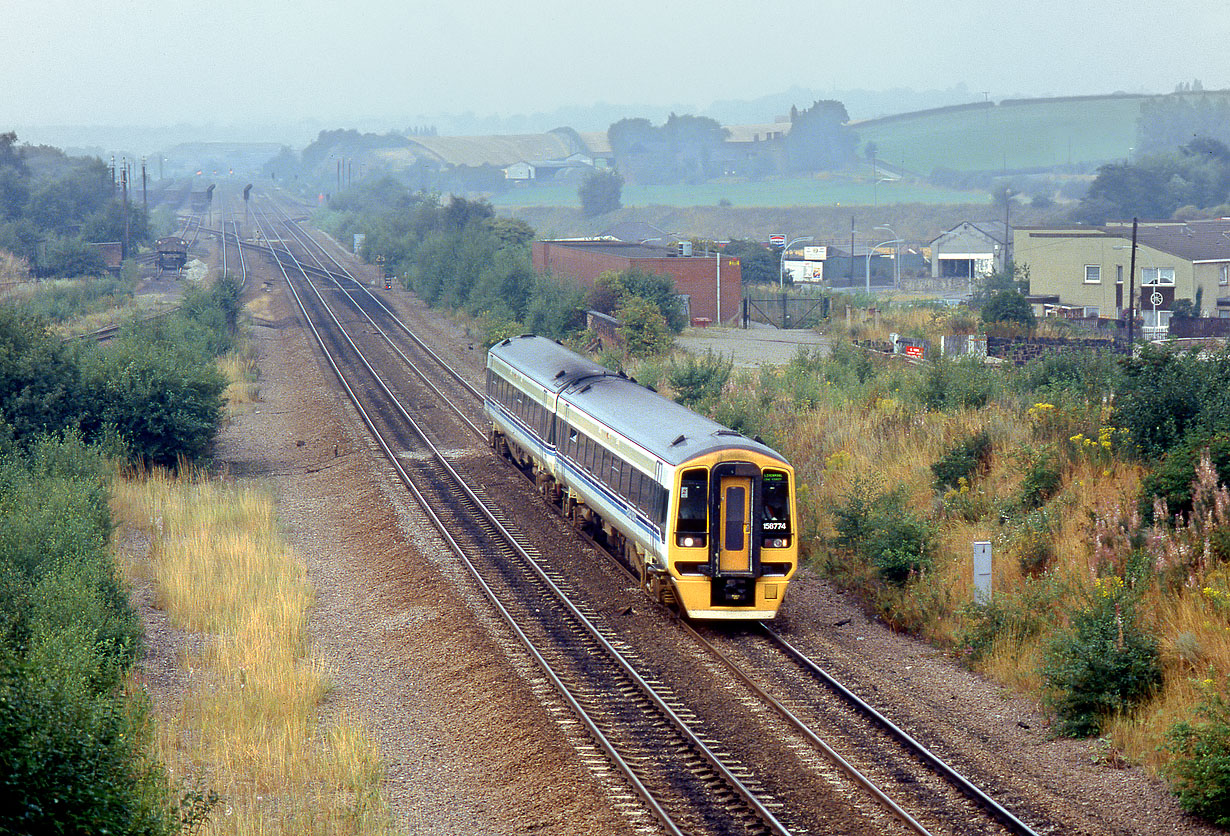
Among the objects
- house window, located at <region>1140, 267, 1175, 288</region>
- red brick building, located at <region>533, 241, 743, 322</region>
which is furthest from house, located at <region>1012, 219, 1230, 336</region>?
red brick building, located at <region>533, 241, 743, 322</region>

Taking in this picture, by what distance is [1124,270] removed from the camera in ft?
194

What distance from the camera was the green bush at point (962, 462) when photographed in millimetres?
19812

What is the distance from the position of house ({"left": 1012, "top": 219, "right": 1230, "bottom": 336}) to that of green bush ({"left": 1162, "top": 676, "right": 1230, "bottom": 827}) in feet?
153

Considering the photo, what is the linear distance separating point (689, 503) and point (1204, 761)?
23.1 feet

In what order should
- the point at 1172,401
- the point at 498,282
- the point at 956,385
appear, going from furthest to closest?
the point at 498,282 → the point at 956,385 → the point at 1172,401

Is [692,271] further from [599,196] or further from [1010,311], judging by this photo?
[599,196]

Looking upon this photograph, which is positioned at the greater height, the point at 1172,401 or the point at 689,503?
the point at 1172,401

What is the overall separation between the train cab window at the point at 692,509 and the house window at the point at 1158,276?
51.2 m

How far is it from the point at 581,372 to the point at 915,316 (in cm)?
3205

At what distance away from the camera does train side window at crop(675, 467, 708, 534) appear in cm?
1516

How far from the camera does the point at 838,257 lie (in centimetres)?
9262

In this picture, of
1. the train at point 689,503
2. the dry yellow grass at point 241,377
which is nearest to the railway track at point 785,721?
the train at point 689,503

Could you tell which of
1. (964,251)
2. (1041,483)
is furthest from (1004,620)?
(964,251)

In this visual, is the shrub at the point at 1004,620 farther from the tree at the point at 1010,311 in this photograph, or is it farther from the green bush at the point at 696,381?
the tree at the point at 1010,311
